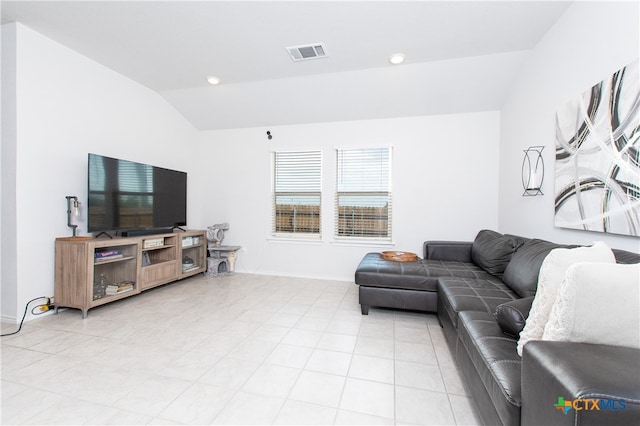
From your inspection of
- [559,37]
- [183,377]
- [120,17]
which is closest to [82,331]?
[183,377]

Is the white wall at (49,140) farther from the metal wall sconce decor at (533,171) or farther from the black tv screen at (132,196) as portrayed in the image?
the metal wall sconce decor at (533,171)

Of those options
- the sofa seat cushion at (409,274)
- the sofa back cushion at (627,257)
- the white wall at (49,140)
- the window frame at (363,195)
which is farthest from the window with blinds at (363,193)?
the white wall at (49,140)

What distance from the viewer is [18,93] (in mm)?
2533

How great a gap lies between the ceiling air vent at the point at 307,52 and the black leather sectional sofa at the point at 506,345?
8.01ft

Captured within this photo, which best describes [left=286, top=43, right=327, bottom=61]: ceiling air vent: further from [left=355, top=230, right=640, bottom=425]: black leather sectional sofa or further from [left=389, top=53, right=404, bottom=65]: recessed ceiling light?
[left=355, top=230, right=640, bottom=425]: black leather sectional sofa

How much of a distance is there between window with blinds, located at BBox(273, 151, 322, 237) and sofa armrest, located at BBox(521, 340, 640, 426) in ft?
11.7

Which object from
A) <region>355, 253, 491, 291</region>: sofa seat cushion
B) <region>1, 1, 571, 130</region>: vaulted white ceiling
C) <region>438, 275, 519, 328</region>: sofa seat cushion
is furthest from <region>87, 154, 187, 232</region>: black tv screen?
<region>438, 275, 519, 328</region>: sofa seat cushion

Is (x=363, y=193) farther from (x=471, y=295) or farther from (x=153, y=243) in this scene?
(x=153, y=243)

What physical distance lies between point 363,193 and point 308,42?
218 centimetres

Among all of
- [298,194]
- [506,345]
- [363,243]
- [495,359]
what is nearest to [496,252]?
[506,345]

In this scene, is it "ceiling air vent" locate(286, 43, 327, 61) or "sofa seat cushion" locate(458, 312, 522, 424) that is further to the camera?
"ceiling air vent" locate(286, 43, 327, 61)

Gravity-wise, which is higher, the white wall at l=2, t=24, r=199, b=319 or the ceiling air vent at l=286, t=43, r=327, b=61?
the ceiling air vent at l=286, t=43, r=327, b=61

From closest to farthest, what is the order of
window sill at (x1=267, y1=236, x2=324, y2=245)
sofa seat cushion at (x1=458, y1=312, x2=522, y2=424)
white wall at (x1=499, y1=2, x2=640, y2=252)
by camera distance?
sofa seat cushion at (x1=458, y1=312, x2=522, y2=424), white wall at (x1=499, y1=2, x2=640, y2=252), window sill at (x1=267, y1=236, x2=324, y2=245)

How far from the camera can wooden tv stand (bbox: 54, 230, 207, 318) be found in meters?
2.70
